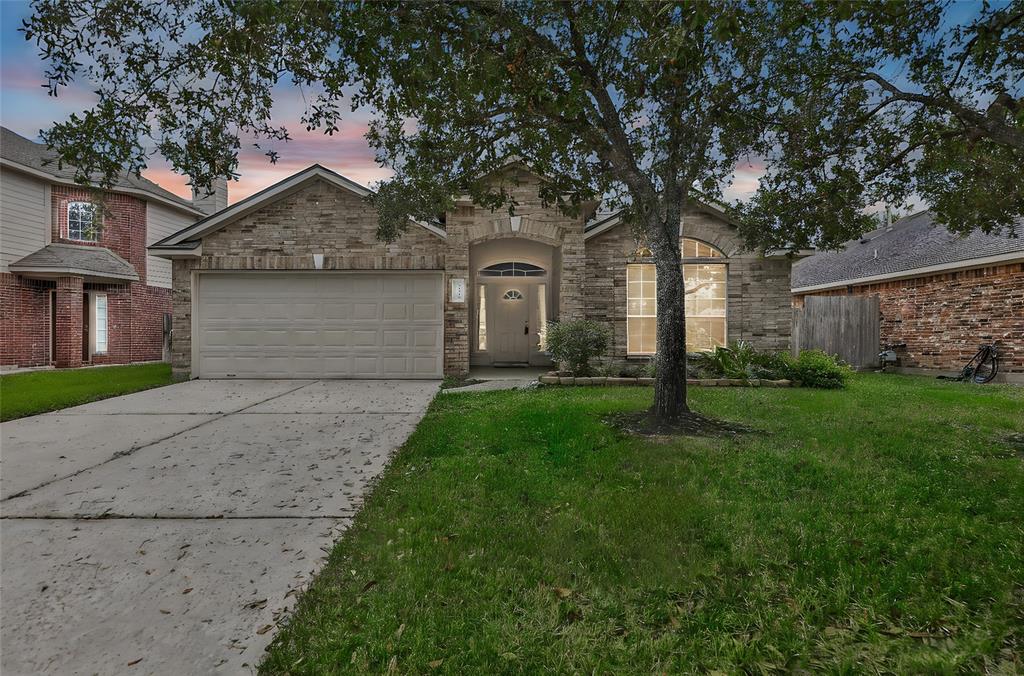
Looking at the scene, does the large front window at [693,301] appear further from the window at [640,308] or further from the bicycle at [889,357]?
the bicycle at [889,357]

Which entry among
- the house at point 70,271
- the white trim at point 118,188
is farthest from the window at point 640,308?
the house at point 70,271

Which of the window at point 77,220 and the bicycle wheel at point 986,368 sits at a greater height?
the window at point 77,220

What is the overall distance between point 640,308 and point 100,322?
17458 mm

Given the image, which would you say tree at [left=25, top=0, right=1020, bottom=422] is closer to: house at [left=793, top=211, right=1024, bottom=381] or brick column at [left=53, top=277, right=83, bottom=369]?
house at [left=793, top=211, right=1024, bottom=381]

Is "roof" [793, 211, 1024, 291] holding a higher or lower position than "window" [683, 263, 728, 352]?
higher

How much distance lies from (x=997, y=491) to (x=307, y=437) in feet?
21.5

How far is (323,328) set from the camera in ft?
37.3

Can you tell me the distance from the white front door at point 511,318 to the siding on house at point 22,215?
45.7ft

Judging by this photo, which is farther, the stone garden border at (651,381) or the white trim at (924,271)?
the white trim at (924,271)

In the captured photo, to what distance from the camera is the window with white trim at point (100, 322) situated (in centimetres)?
1647

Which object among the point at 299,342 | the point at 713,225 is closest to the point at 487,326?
the point at 299,342

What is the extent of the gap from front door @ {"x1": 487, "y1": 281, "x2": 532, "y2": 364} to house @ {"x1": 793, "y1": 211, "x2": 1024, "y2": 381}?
341 inches

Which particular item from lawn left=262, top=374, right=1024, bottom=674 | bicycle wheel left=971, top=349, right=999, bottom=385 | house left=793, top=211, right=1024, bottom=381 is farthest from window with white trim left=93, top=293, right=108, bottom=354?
bicycle wheel left=971, top=349, right=999, bottom=385

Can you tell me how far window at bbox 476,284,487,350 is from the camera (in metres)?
14.6
